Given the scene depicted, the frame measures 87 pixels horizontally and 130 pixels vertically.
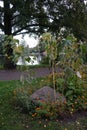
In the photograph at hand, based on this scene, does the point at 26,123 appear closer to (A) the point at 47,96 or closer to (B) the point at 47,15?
(A) the point at 47,96

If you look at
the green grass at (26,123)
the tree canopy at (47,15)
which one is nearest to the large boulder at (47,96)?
the green grass at (26,123)

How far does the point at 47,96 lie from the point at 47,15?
36.5 feet

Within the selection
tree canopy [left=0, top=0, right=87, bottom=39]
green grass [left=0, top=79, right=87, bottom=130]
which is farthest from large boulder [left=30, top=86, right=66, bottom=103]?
tree canopy [left=0, top=0, right=87, bottom=39]

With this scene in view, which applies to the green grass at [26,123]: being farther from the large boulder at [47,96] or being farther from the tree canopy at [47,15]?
the tree canopy at [47,15]

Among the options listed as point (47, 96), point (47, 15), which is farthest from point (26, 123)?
point (47, 15)

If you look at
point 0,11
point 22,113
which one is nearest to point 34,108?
point 22,113

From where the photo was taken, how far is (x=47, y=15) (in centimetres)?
1791

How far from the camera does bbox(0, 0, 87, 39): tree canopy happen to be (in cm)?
1685

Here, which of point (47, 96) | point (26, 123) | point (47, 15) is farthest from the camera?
point (47, 15)

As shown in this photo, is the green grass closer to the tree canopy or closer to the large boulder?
the large boulder

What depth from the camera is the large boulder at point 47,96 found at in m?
7.13

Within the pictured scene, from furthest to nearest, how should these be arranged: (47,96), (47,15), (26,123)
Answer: (47,15)
(47,96)
(26,123)

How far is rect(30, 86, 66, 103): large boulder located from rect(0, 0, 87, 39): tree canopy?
9.50 metres

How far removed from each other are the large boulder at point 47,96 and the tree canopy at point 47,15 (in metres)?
9.50
